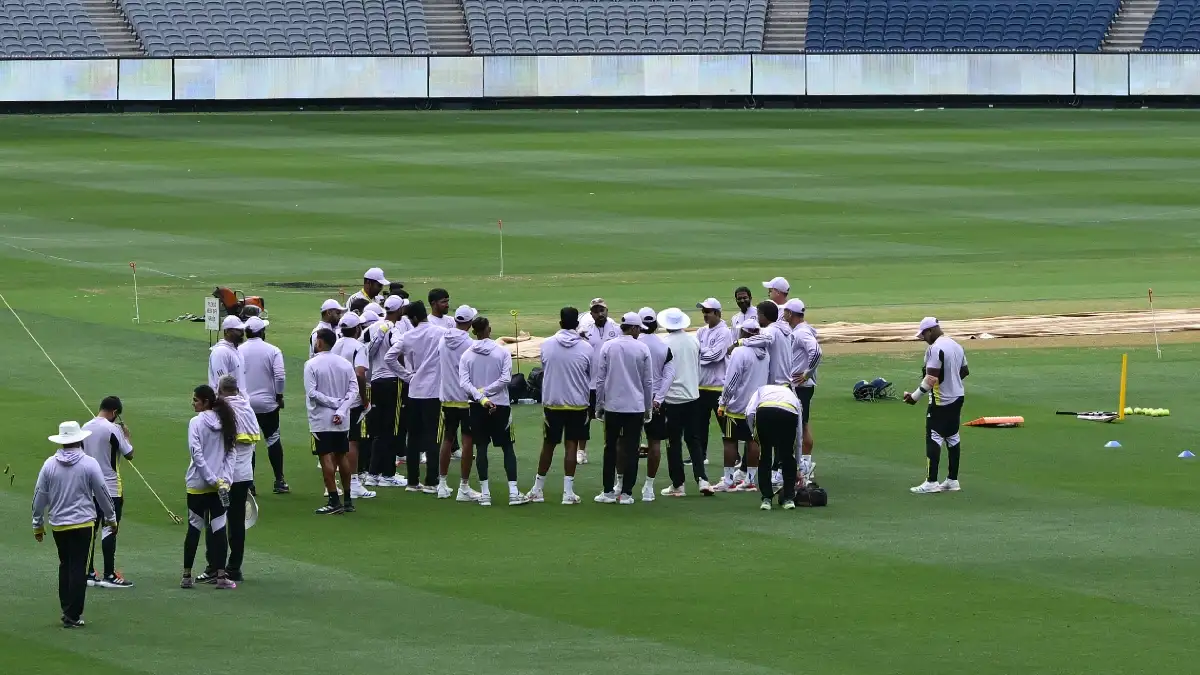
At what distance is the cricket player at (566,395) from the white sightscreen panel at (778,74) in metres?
49.3

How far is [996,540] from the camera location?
16.4 m

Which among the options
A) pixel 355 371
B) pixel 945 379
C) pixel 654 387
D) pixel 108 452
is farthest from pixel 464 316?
pixel 945 379

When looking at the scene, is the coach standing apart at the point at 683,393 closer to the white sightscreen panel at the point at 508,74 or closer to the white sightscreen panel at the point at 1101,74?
the white sightscreen panel at the point at 508,74

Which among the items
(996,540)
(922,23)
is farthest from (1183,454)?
(922,23)

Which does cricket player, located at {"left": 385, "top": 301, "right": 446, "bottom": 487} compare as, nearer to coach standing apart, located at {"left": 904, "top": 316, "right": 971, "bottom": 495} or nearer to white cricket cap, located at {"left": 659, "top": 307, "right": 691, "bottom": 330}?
white cricket cap, located at {"left": 659, "top": 307, "right": 691, "bottom": 330}

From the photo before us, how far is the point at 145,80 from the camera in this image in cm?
6284

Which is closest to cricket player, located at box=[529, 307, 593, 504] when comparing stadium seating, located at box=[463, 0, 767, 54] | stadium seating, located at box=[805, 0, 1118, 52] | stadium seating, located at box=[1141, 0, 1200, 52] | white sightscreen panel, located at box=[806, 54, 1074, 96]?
stadium seating, located at box=[463, 0, 767, 54]

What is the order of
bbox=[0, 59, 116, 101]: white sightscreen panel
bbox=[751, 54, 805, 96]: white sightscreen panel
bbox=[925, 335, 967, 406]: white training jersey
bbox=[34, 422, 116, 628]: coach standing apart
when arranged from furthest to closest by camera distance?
1. bbox=[751, 54, 805, 96]: white sightscreen panel
2. bbox=[0, 59, 116, 101]: white sightscreen panel
3. bbox=[925, 335, 967, 406]: white training jersey
4. bbox=[34, 422, 116, 628]: coach standing apart

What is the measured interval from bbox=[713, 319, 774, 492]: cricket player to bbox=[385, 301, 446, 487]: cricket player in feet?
9.14

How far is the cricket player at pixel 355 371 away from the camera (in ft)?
60.4

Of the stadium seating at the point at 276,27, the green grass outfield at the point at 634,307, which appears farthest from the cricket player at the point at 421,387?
the stadium seating at the point at 276,27

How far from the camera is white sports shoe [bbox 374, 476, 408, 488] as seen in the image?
19.1m

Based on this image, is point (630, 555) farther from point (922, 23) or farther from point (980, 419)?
point (922, 23)

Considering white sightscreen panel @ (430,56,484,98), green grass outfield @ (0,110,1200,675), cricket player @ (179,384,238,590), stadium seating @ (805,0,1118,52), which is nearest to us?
green grass outfield @ (0,110,1200,675)
